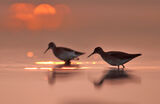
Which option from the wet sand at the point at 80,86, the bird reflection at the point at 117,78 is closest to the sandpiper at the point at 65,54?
the wet sand at the point at 80,86

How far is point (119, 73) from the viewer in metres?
15.3

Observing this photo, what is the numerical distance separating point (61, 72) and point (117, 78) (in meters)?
2.25

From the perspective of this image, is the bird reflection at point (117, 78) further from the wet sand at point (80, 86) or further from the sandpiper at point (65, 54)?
the sandpiper at point (65, 54)

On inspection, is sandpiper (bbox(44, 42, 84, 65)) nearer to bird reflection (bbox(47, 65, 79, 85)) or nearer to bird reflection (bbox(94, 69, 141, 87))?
bird reflection (bbox(47, 65, 79, 85))

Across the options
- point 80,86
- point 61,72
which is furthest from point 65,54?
point 80,86

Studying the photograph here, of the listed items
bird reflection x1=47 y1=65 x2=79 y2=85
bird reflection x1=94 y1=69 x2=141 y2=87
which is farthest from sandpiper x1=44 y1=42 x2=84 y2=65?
bird reflection x1=94 y1=69 x2=141 y2=87

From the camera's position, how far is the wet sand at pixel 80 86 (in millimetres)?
10680

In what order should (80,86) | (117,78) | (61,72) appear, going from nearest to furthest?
(80,86) < (117,78) < (61,72)

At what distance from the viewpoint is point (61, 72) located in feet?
50.9

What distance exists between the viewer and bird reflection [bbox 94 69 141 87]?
524 inches

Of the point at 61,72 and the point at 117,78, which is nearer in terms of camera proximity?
the point at 117,78

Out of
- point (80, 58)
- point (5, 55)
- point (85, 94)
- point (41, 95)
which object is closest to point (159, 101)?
point (85, 94)

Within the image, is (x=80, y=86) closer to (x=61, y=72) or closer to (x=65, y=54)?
(x=61, y=72)

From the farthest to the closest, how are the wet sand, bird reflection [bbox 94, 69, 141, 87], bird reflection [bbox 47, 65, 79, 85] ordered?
bird reflection [bbox 47, 65, 79, 85] → bird reflection [bbox 94, 69, 141, 87] → the wet sand
